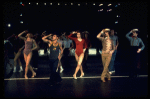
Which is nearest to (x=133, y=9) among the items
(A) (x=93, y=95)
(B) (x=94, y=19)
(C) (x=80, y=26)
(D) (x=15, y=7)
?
(B) (x=94, y=19)

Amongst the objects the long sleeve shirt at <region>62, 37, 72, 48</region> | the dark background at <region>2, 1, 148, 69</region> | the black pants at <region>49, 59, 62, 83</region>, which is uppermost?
the dark background at <region>2, 1, 148, 69</region>

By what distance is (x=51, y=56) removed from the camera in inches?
334

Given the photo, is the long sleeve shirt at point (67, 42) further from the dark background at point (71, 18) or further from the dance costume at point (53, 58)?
the dance costume at point (53, 58)

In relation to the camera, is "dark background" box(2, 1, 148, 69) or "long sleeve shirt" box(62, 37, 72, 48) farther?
"dark background" box(2, 1, 148, 69)

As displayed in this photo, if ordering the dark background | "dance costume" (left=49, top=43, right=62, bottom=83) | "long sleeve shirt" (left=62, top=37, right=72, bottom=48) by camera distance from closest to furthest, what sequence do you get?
1. "dance costume" (left=49, top=43, right=62, bottom=83)
2. "long sleeve shirt" (left=62, top=37, right=72, bottom=48)
3. the dark background

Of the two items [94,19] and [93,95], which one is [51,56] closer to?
[93,95]

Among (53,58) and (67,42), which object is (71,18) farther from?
(53,58)

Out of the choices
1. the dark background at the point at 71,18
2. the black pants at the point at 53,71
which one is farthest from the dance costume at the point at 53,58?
the dark background at the point at 71,18

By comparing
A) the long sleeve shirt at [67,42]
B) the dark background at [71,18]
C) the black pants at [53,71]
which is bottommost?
the black pants at [53,71]

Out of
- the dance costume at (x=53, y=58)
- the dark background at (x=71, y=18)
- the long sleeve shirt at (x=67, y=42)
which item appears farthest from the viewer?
the dark background at (x=71, y=18)

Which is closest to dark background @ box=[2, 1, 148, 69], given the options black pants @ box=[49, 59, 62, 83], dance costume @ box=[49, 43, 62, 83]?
dance costume @ box=[49, 43, 62, 83]

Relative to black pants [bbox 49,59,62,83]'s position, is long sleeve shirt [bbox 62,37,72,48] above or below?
above

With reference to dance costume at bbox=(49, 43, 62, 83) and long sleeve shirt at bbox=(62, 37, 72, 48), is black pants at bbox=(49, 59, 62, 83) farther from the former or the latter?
long sleeve shirt at bbox=(62, 37, 72, 48)

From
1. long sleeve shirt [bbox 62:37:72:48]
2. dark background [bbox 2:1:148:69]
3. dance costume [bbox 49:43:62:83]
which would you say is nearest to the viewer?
dance costume [bbox 49:43:62:83]
